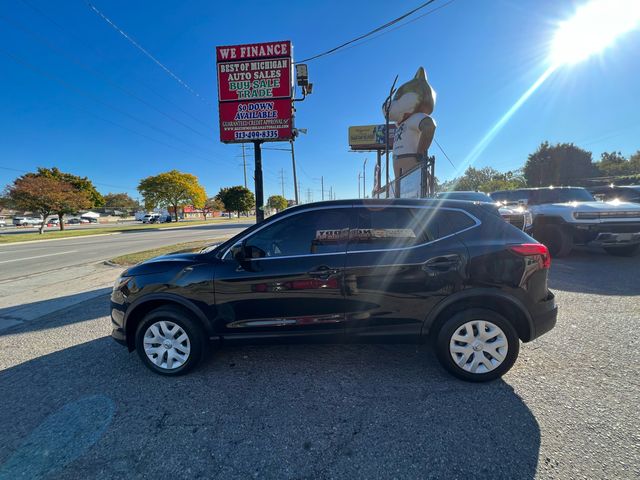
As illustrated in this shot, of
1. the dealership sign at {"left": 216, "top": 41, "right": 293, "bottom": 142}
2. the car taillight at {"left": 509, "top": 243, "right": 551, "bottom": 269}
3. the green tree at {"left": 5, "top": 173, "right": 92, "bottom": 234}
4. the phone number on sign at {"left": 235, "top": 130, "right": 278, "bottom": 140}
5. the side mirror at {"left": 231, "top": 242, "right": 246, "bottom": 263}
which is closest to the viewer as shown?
the car taillight at {"left": 509, "top": 243, "right": 551, "bottom": 269}

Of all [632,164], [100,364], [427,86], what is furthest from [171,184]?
[632,164]

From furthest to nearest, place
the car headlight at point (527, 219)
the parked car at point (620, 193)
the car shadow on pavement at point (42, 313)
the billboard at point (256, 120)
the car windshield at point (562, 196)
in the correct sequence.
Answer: the billboard at point (256, 120), the car windshield at point (562, 196), the parked car at point (620, 193), the car headlight at point (527, 219), the car shadow on pavement at point (42, 313)

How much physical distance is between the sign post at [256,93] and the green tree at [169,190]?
149 feet

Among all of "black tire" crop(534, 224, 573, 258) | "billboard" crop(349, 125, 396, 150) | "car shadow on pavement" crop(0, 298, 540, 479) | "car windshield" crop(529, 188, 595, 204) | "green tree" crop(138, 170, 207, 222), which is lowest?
"car shadow on pavement" crop(0, 298, 540, 479)

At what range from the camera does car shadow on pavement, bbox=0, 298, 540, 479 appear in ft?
5.81

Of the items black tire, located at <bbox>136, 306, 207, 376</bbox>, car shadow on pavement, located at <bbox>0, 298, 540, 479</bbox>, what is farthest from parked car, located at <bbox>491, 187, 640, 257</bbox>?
black tire, located at <bbox>136, 306, 207, 376</bbox>

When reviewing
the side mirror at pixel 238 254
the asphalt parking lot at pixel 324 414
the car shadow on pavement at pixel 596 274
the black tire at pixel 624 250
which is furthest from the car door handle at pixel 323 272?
the black tire at pixel 624 250

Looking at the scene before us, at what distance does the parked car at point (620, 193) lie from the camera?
7699mm

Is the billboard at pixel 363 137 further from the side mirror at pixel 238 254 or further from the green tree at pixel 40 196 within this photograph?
the side mirror at pixel 238 254

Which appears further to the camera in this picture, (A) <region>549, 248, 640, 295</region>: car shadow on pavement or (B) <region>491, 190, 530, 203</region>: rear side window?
(B) <region>491, 190, 530, 203</region>: rear side window

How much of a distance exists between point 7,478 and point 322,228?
2738mm

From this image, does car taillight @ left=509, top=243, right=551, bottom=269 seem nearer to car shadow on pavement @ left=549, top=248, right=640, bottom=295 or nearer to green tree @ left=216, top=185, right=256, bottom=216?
car shadow on pavement @ left=549, top=248, right=640, bottom=295

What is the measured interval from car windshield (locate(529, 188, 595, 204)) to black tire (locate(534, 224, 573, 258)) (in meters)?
1.32

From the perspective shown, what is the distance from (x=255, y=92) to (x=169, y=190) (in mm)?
46784
